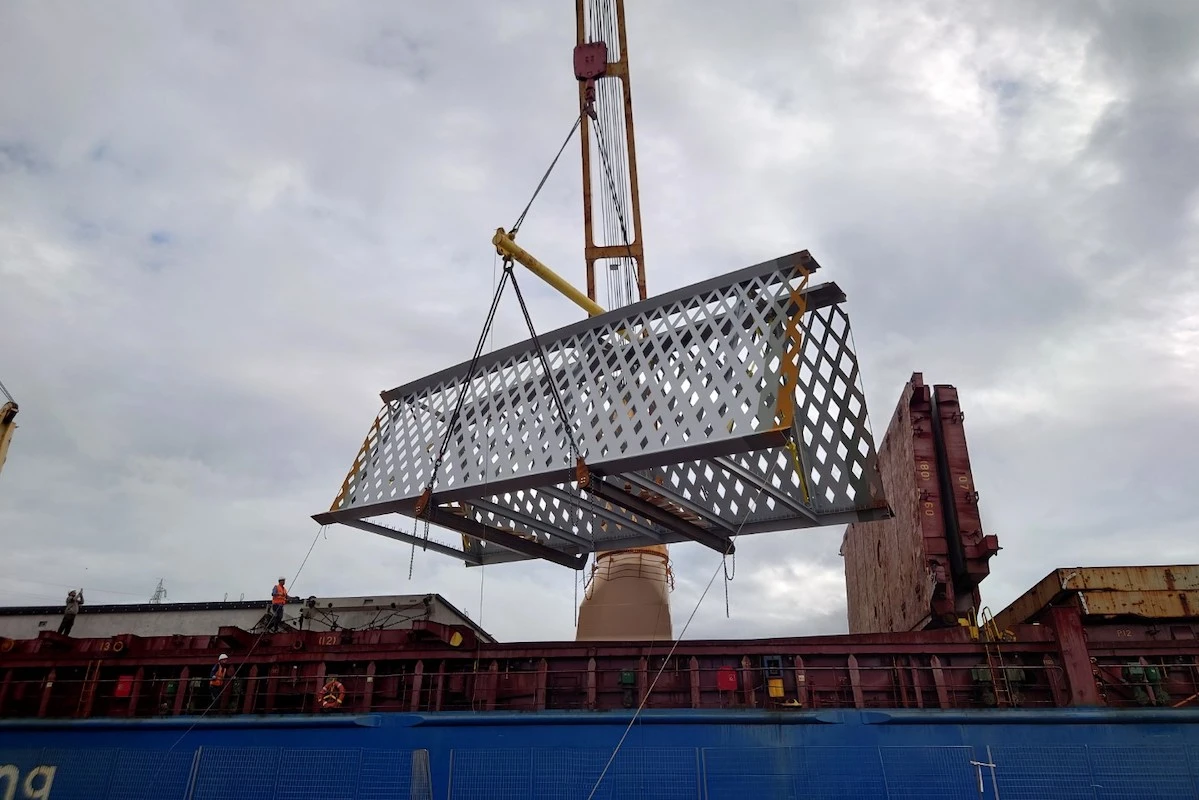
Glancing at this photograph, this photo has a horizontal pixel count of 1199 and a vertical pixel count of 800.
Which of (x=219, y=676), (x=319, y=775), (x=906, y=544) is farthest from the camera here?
(x=906, y=544)

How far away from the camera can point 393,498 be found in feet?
58.7

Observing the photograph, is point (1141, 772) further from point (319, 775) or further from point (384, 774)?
point (319, 775)

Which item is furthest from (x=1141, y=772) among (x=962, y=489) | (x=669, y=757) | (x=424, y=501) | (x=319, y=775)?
(x=424, y=501)

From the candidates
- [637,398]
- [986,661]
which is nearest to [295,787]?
[637,398]

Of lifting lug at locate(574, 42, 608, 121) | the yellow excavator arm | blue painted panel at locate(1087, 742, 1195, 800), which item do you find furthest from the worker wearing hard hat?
blue painted panel at locate(1087, 742, 1195, 800)

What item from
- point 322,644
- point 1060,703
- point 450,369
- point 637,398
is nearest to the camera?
point 1060,703

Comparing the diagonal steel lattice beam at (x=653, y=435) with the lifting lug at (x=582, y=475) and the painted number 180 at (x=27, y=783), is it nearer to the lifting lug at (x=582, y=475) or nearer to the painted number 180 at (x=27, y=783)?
the lifting lug at (x=582, y=475)

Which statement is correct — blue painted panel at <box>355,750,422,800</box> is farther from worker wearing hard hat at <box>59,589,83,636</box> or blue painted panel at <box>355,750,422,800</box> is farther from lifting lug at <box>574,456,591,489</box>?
worker wearing hard hat at <box>59,589,83,636</box>

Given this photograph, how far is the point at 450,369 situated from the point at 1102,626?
48.3 feet

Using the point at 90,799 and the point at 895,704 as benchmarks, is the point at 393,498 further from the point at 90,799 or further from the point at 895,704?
the point at 895,704

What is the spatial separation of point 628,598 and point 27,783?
44.5ft

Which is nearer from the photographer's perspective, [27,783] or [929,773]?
[929,773]

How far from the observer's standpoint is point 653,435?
559 inches

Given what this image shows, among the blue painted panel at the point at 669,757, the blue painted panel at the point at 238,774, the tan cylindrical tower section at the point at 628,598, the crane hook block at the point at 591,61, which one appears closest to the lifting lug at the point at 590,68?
the crane hook block at the point at 591,61
